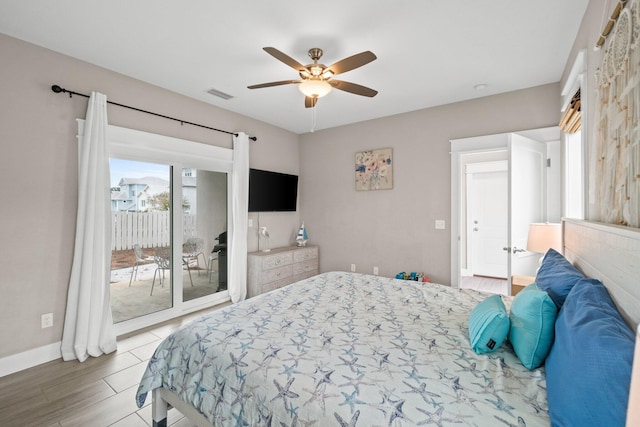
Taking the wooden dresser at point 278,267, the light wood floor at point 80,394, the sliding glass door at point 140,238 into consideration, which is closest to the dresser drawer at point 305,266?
the wooden dresser at point 278,267

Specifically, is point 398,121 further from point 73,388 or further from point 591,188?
point 73,388

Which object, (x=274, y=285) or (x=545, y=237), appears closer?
(x=545, y=237)

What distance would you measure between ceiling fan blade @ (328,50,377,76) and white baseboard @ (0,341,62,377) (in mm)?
3380

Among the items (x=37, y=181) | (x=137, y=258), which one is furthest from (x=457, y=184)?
(x=37, y=181)

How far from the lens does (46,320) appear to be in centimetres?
258

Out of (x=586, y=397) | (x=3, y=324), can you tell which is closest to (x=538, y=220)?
(x=586, y=397)

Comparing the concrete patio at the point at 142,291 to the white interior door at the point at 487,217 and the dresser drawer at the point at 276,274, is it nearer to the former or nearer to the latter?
the dresser drawer at the point at 276,274

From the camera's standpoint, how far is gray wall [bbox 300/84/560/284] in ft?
11.7

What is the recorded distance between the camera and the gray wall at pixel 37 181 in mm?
2391

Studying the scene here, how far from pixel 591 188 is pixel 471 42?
1.49m

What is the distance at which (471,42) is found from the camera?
8.13 ft

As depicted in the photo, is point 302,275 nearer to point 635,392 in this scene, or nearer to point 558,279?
point 558,279

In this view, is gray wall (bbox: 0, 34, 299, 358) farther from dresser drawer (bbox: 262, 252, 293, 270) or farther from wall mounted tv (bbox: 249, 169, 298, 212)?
dresser drawer (bbox: 262, 252, 293, 270)

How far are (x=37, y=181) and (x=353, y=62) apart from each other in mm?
2817
